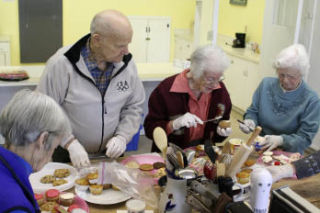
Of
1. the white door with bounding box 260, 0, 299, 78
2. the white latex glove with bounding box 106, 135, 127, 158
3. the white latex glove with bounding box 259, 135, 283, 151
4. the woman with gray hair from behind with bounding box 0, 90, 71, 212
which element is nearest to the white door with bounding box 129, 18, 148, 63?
the white door with bounding box 260, 0, 299, 78

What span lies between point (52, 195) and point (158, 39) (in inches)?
230

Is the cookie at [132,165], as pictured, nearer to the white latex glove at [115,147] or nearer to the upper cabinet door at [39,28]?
the white latex glove at [115,147]

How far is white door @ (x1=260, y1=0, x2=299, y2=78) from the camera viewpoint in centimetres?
432

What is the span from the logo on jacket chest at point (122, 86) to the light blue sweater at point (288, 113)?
930mm

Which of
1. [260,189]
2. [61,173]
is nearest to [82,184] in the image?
[61,173]

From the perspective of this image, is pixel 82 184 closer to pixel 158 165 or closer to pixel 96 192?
pixel 96 192

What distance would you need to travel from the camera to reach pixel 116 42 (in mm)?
1963

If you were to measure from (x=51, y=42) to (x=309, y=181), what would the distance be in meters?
5.32

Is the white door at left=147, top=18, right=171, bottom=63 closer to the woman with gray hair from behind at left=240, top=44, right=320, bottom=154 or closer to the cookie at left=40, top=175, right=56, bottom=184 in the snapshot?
the woman with gray hair from behind at left=240, top=44, right=320, bottom=154

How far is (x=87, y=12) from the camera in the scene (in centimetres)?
661

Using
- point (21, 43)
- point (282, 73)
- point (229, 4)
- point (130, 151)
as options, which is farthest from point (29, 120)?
point (229, 4)

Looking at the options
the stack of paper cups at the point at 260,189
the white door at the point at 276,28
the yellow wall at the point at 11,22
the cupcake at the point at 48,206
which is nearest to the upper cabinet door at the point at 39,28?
the yellow wall at the point at 11,22

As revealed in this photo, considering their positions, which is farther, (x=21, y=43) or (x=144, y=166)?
(x=21, y=43)

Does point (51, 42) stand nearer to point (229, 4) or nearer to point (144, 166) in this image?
point (229, 4)
